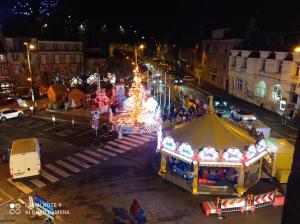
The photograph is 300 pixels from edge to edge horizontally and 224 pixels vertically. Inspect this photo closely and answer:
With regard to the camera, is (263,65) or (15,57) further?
(15,57)

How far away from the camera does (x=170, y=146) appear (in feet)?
65.0

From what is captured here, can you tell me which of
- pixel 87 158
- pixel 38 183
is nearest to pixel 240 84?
pixel 87 158

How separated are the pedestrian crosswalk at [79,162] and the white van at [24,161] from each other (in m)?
0.74

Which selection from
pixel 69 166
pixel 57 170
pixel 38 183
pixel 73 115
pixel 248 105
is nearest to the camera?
pixel 38 183

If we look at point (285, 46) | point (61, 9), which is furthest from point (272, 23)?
point (61, 9)

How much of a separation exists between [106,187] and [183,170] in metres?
5.73

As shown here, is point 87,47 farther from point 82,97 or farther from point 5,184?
point 5,184

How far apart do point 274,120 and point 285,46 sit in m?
10.5

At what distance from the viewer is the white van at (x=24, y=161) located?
19.6 m

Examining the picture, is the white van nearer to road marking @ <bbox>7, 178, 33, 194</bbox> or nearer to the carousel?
road marking @ <bbox>7, 178, 33, 194</bbox>

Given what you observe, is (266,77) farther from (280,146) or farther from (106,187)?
(106,187)

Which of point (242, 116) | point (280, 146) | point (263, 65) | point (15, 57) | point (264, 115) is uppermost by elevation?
point (15, 57)

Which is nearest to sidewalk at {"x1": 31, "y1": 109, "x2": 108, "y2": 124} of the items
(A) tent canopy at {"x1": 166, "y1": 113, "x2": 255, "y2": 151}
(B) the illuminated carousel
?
(B) the illuminated carousel

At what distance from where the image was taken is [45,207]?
51.3ft
